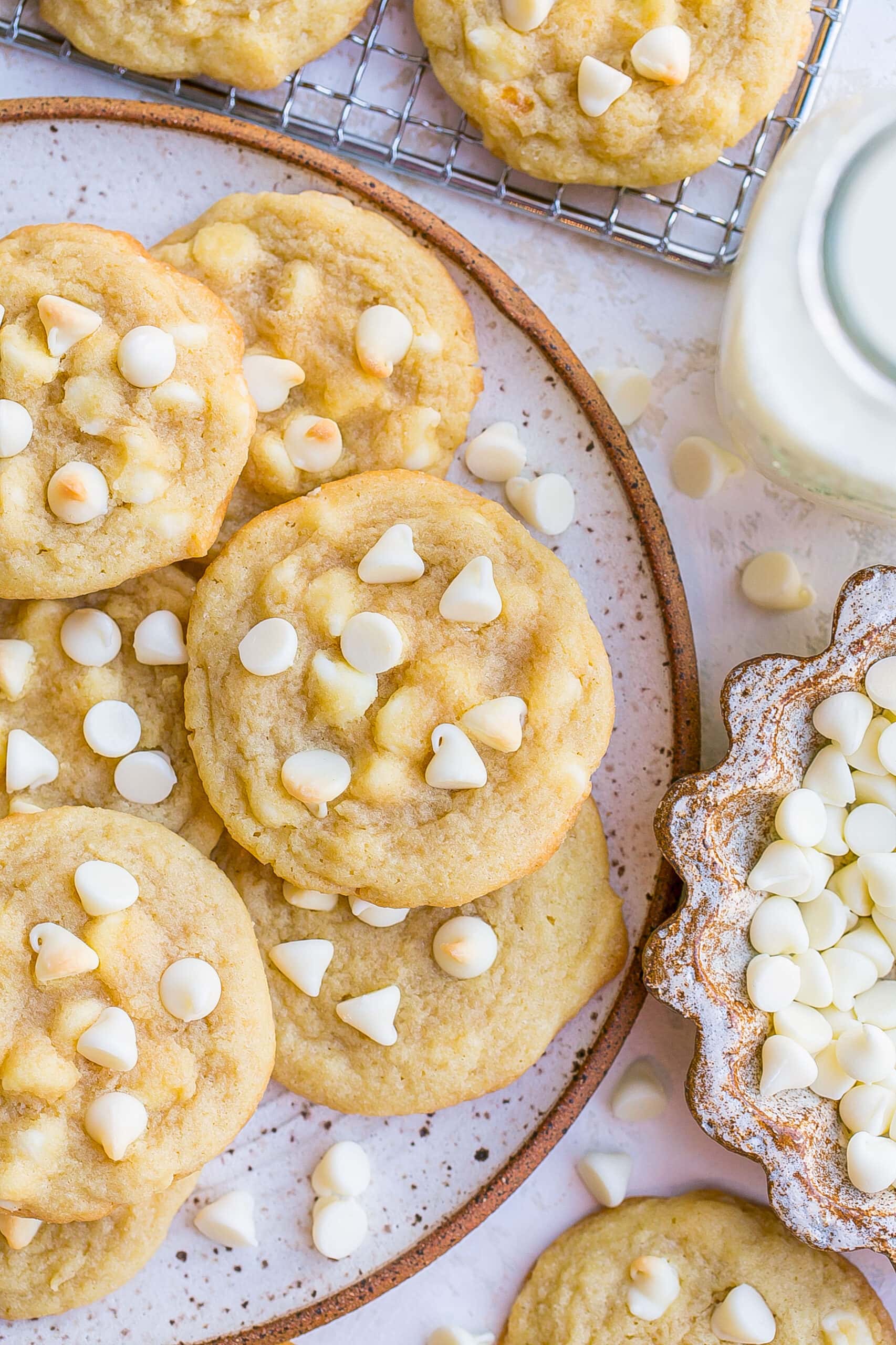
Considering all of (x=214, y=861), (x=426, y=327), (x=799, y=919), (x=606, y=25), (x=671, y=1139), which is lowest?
(x=671, y=1139)

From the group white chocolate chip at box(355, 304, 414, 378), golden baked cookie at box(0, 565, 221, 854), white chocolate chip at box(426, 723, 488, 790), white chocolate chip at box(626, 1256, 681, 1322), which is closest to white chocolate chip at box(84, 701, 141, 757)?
golden baked cookie at box(0, 565, 221, 854)

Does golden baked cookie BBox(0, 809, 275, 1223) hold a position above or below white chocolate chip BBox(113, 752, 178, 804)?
below

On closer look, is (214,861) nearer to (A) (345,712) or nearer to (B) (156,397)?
(A) (345,712)

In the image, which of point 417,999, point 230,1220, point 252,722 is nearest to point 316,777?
point 252,722

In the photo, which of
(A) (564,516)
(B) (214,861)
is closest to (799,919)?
(A) (564,516)

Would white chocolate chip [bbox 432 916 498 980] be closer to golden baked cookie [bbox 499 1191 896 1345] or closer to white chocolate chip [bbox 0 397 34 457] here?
golden baked cookie [bbox 499 1191 896 1345]

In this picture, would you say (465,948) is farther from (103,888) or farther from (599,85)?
(599,85)
